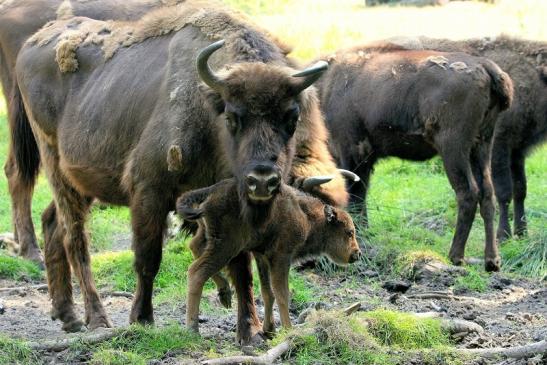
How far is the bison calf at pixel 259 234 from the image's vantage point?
6.04m

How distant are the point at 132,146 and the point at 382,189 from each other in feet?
21.2

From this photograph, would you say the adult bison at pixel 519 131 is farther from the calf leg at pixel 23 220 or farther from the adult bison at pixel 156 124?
the calf leg at pixel 23 220

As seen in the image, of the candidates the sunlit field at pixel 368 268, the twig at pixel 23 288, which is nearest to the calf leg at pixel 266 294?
the sunlit field at pixel 368 268

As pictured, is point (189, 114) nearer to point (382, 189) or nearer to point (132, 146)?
point (132, 146)

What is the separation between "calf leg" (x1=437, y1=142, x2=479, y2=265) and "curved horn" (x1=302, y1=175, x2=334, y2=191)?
3.58m

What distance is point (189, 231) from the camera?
6887 millimetres

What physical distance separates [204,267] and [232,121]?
98cm

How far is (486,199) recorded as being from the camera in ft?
32.3

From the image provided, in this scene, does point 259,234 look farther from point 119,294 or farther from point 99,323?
Result: point 119,294

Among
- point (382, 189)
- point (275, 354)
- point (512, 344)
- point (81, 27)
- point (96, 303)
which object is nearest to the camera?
point (275, 354)

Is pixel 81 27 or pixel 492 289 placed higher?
pixel 81 27

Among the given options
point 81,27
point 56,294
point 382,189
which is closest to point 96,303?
point 56,294

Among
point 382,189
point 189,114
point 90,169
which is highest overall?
point 189,114

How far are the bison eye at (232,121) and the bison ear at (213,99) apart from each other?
0.20 meters
